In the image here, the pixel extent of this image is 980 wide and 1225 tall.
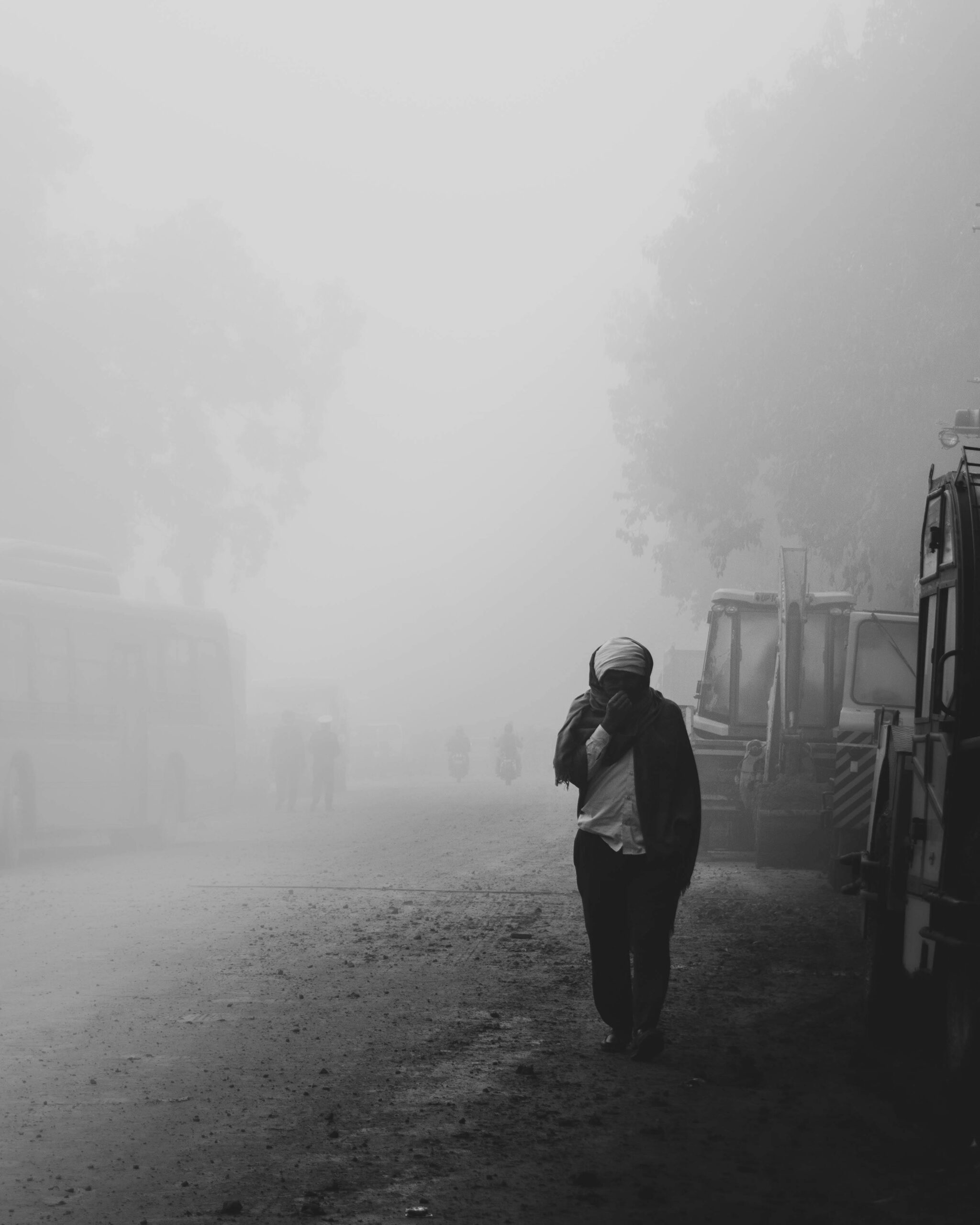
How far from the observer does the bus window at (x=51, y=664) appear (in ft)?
68.6

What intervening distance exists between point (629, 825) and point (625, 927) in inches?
21.4

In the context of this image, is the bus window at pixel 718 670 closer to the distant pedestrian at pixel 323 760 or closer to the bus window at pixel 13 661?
the bus window at pixel 13 661

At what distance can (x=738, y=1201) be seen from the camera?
551 centimetres

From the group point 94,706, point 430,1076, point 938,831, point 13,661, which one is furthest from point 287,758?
point 938,831

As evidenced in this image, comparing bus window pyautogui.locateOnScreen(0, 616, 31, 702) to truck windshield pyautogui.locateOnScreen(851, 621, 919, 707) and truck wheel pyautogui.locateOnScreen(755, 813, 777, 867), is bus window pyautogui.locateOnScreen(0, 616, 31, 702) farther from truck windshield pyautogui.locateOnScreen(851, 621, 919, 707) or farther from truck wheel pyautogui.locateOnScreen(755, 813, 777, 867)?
truck windshield pyautogui.locateOnScreen(851, 621, 919, 707)

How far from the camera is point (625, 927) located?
8242mm

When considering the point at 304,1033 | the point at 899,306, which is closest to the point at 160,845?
the point at 899,306

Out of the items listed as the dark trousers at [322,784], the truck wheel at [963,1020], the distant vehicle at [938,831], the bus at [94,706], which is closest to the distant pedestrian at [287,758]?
the dark trousers at [322,784]

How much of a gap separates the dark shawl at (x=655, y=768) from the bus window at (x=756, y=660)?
14998 mm

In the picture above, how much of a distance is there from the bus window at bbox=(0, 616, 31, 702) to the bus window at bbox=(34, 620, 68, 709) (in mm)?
254

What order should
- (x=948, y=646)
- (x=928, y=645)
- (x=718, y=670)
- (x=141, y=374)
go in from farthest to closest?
(x=141, y=374) < (x=718, y=670) < (x=928, y=645) < (x=948, y=646)

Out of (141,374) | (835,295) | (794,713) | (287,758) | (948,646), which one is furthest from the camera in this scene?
(141,374)

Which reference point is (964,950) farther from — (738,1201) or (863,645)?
(863,645)

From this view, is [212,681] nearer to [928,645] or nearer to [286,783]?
[286,783]
